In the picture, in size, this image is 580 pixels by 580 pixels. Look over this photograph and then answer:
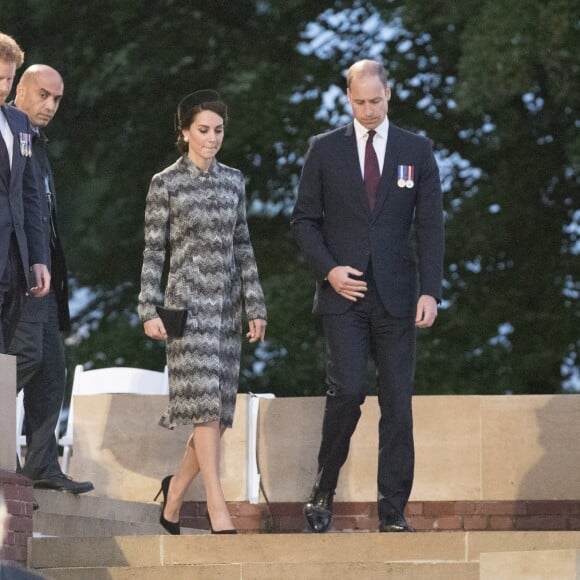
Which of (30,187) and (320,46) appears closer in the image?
(30,187)

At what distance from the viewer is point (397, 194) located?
8.00 metres

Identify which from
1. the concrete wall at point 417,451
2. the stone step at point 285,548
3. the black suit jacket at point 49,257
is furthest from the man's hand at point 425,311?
the concrete wall at point 417,451

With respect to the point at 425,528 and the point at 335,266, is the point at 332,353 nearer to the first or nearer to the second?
the point at 335,266

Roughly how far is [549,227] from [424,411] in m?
8.13

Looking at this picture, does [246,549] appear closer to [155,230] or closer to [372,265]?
[372,265]

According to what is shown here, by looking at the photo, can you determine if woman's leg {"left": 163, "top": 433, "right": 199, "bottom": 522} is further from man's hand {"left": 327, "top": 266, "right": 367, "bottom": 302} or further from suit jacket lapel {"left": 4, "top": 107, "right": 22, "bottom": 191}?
suit jacket lapel {"left": 4, "top": 107, "right": 22, "bottom": 191}

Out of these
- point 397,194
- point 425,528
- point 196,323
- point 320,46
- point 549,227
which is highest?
point 320,46

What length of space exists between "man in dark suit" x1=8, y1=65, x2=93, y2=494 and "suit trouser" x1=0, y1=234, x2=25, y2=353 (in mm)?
292

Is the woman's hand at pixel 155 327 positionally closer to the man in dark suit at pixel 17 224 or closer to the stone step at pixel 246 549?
the man in dark suit at pixel 17 224

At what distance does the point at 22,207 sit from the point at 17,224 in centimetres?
10

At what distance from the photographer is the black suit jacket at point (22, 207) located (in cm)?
797

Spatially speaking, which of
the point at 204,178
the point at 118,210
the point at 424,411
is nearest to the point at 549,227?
the point at 118,210

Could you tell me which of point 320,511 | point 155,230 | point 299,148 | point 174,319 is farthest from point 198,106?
point 299,148

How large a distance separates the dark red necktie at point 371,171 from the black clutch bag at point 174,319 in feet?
3.09
